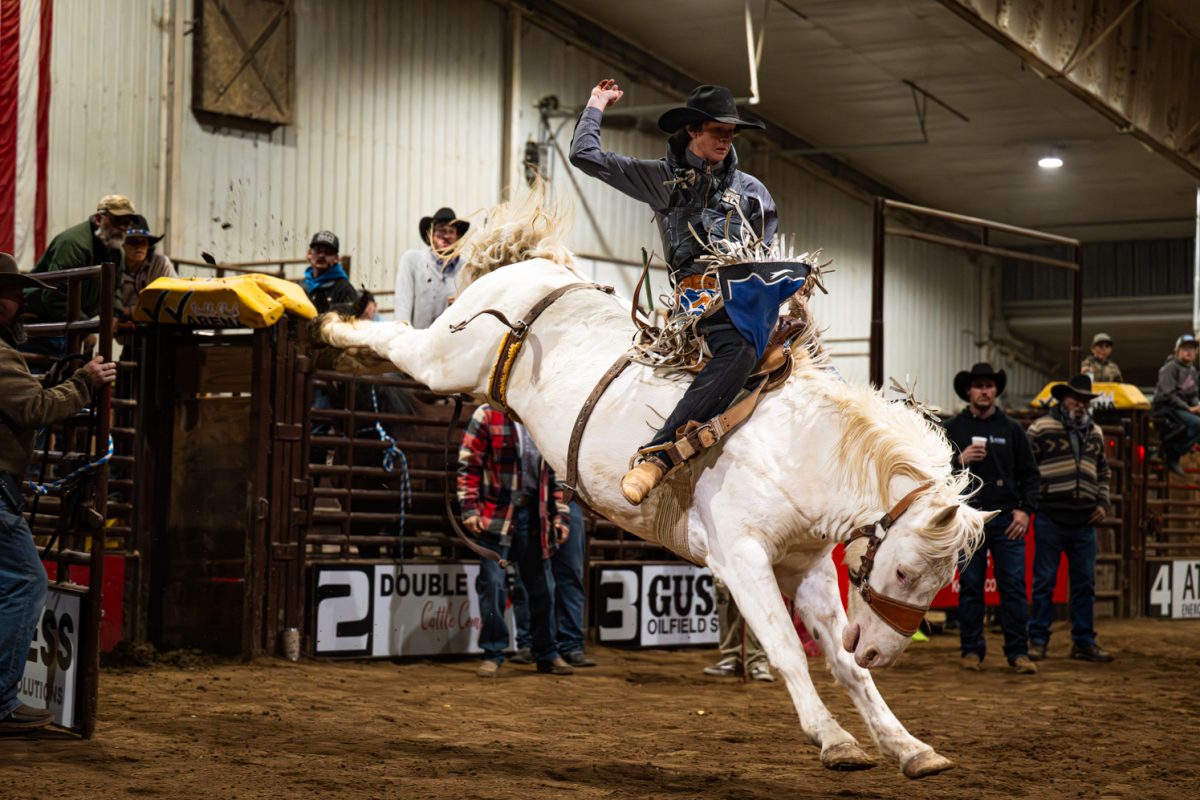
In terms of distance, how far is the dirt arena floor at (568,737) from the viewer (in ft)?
16.0

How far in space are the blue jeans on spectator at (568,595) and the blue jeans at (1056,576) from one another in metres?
3.41

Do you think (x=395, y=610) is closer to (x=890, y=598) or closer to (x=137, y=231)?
(x=137, y=231)

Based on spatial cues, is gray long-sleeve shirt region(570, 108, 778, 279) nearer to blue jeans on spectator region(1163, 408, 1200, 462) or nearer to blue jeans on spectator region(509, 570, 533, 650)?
blue jeans on spectator region(509, 570, 533, 650)

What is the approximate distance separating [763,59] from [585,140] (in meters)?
14.9

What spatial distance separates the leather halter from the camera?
192 inches

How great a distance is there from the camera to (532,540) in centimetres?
843

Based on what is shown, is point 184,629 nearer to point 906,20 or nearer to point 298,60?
point 298,60

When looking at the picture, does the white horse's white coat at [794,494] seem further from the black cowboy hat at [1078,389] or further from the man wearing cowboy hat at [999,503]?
the black cowboy hat at [1078,389]

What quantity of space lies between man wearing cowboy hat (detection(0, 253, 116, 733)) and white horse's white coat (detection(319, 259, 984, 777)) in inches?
71.0

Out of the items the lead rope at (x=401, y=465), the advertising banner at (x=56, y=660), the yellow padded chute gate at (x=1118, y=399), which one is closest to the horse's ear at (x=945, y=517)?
the advertising banner at (x=56, y=660)

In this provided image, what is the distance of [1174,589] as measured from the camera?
13.9m

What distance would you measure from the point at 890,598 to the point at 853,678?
1.19 feet

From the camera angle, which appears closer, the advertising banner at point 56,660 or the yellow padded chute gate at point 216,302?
the advertising banner at point 56,660

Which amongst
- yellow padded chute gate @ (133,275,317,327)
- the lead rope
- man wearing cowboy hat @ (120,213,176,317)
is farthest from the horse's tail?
man wearing cowboy hat @ (120,213,176,317)
